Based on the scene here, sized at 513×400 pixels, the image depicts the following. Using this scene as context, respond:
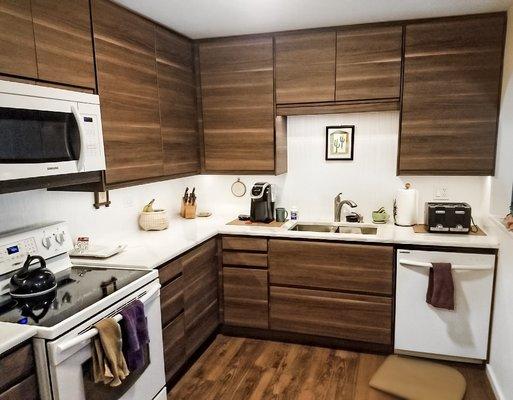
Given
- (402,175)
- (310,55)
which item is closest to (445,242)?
(402,175)

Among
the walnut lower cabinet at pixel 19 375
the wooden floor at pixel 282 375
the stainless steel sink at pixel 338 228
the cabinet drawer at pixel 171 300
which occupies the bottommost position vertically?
the wooden floor at pixel 282 375

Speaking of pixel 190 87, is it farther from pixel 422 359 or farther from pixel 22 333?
pixel 422 359

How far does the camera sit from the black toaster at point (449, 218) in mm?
2619

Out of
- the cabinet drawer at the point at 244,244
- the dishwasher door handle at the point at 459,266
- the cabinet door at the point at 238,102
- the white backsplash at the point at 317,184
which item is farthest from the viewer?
the cabinet door at the point at 238,102

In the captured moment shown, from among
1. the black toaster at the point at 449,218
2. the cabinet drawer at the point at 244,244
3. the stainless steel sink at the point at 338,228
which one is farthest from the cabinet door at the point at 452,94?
the cabinet drawer at the point at 244,244

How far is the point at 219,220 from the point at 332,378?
4.97 ft

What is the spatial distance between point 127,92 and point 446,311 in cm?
250

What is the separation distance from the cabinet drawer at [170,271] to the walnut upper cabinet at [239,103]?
3.56 feet

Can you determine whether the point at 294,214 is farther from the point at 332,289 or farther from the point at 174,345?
the point at 174,345

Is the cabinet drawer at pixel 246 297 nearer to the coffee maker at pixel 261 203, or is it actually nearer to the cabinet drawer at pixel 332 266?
the cabinet drawer at pixel 332 266

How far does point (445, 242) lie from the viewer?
250 cm

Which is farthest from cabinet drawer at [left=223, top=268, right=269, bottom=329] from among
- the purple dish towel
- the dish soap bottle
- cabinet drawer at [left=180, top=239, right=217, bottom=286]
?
the purple dish towel

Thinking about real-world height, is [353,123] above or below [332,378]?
above

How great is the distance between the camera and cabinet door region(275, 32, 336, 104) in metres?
2.84
